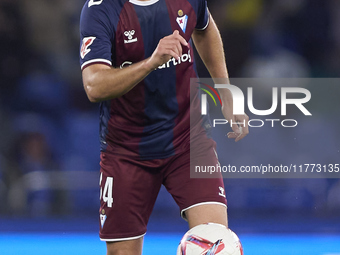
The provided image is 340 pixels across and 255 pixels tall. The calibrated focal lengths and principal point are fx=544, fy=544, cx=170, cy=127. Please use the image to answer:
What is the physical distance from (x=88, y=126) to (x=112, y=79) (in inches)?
119

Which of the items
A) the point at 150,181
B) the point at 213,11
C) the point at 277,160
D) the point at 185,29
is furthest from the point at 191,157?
the point at 213,11

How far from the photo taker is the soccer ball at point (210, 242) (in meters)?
2.36

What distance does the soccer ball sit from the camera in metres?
2.36

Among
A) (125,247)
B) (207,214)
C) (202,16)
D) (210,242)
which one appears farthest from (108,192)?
(202,16)

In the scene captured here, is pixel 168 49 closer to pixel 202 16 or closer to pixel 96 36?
pixel 96 36

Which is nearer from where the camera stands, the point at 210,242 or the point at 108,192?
the point at 210,242

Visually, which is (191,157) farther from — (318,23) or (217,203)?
(318,23)

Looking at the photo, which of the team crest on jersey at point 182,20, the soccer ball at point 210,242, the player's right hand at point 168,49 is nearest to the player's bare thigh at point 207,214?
the soccer ball at point 210,242

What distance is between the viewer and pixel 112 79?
236 cm

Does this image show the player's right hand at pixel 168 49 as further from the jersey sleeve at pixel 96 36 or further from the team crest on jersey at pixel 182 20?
the team crest on jersey at pixel 182 20

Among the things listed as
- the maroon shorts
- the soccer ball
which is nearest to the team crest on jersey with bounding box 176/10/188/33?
the maroon shorts

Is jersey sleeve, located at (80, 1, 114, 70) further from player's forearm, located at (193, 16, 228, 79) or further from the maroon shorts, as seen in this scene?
player's forearm, located at (193, 16, 228, 79)

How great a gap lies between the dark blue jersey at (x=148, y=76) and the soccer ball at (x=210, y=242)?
1.62 ft

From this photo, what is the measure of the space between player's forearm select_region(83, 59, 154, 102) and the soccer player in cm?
17
